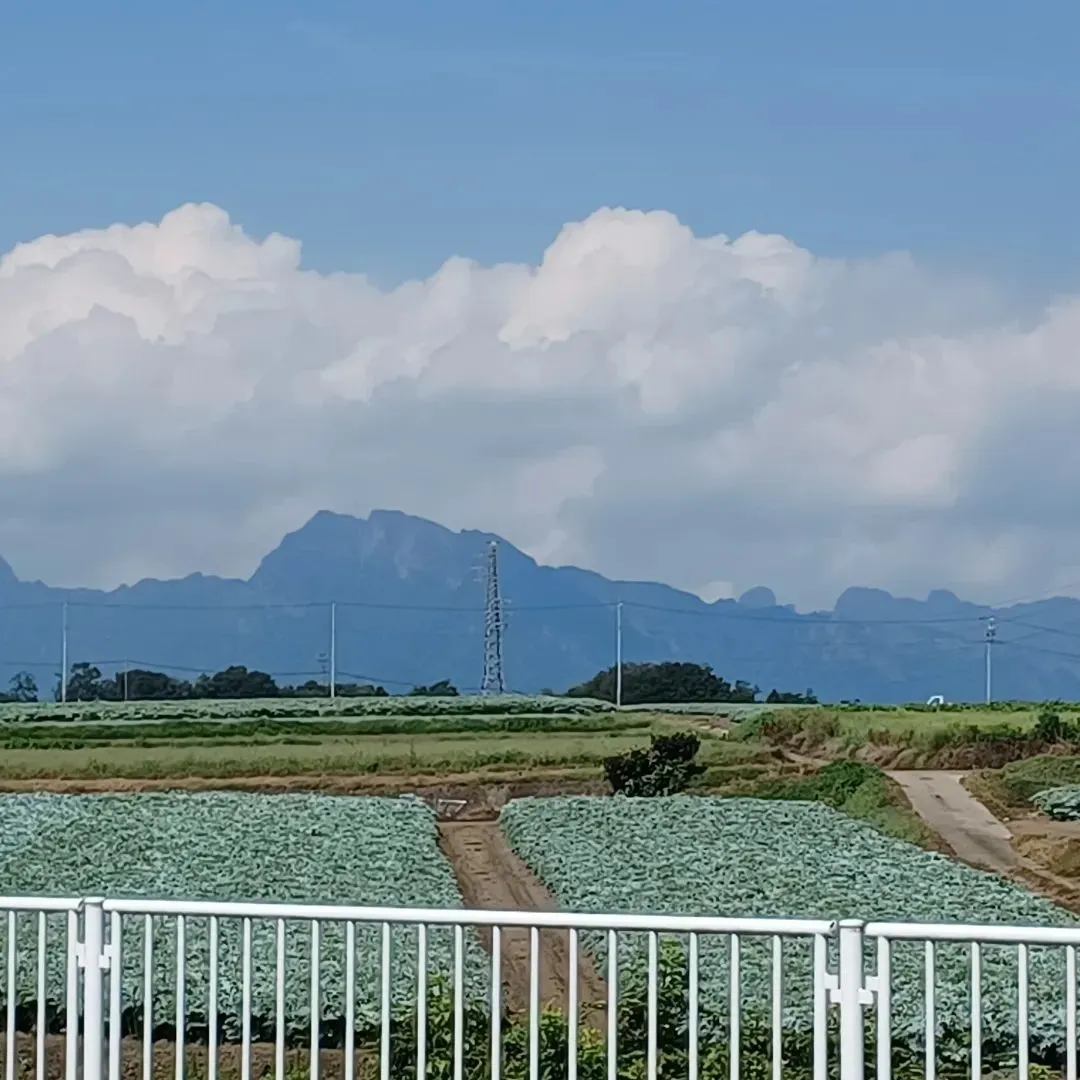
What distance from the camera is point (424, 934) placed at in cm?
644

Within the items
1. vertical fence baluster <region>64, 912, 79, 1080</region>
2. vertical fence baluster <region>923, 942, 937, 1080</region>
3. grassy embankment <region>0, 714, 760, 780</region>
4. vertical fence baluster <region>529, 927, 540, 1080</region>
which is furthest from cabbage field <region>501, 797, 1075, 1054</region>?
grassy embankment <region>0, 714, 760, 780</region>

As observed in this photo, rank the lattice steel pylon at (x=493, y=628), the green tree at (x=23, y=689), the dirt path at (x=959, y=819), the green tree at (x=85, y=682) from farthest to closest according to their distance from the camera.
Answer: the green tree at (x=23, y=689) → the green tree at (x=85, y=682) → the lattice steel pylon at (x=493, y=628) → the dirt path at (x=959, y=819)

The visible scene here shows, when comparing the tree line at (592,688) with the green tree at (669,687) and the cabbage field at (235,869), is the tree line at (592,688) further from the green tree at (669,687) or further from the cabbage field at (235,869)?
the cabbage field at (235,869)

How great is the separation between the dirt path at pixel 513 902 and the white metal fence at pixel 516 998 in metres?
0.05

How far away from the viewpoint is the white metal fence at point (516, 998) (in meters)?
6.14

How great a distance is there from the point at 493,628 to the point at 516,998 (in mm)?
68068

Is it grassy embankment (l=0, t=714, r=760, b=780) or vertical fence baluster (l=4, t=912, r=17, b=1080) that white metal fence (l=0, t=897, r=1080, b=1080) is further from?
grassy embankment (l=0, t=714, r=760, b=780)

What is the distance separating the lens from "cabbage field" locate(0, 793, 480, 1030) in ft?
35.9

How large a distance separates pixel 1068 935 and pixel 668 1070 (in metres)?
2.74

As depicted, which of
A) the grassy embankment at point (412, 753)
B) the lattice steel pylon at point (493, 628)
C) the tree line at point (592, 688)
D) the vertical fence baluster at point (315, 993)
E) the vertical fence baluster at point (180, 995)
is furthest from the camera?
the tree line at point (592, 688)

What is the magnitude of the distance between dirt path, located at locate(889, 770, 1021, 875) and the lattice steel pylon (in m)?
43.0

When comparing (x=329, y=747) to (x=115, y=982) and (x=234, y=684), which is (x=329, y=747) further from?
(x=234, y=684)

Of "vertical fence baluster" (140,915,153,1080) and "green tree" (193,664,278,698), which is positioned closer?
"vertical fence baluster" (140,915,153,1080)

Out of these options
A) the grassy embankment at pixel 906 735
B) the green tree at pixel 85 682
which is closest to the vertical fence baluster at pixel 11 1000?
the grassy embankment at pixel 906 735
